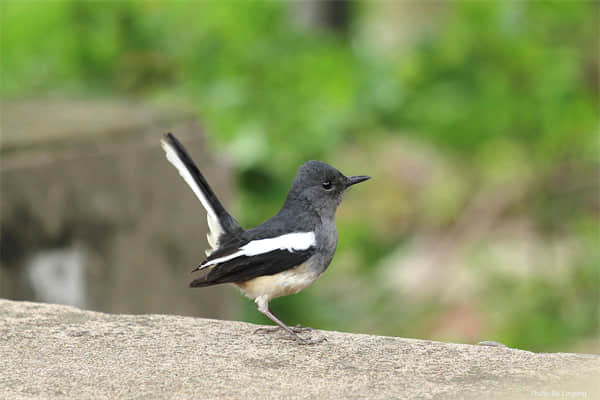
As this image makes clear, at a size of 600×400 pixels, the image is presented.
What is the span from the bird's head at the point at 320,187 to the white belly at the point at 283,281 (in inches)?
8.3

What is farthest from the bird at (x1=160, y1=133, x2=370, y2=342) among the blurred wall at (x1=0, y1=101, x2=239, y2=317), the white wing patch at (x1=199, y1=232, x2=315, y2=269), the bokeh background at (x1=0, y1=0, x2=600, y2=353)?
the bokeh background at (x1=0, y1=0, x2=600, y2=353)

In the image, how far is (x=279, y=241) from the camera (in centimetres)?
284

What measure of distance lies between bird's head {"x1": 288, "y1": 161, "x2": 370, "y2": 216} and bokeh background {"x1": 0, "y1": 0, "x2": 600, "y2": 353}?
251cm

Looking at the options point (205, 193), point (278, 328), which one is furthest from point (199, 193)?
point (278, 328)

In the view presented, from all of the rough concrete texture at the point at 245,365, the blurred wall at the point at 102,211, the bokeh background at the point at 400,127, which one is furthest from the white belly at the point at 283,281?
the bokeh background at the point at 400,127

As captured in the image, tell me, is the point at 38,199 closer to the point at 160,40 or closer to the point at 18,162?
the point at 18,162

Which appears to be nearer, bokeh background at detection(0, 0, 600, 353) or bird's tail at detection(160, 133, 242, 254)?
bird's tail at detection(160, 133, 242, 254)

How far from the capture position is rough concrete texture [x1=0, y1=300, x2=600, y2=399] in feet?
7.45

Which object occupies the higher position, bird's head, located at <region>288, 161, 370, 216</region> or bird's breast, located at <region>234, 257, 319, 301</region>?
bird's head, located at <region>288, 161, 370, 216</region>

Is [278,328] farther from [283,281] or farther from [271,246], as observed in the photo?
[271,246]

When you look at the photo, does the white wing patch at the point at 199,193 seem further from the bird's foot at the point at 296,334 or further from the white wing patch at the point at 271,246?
the bird's foot at the point at 296,334

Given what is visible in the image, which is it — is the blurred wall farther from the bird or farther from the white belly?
the white belly

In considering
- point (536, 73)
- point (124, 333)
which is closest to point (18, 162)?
point (124, 333)

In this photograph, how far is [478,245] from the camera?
21.4 ft
